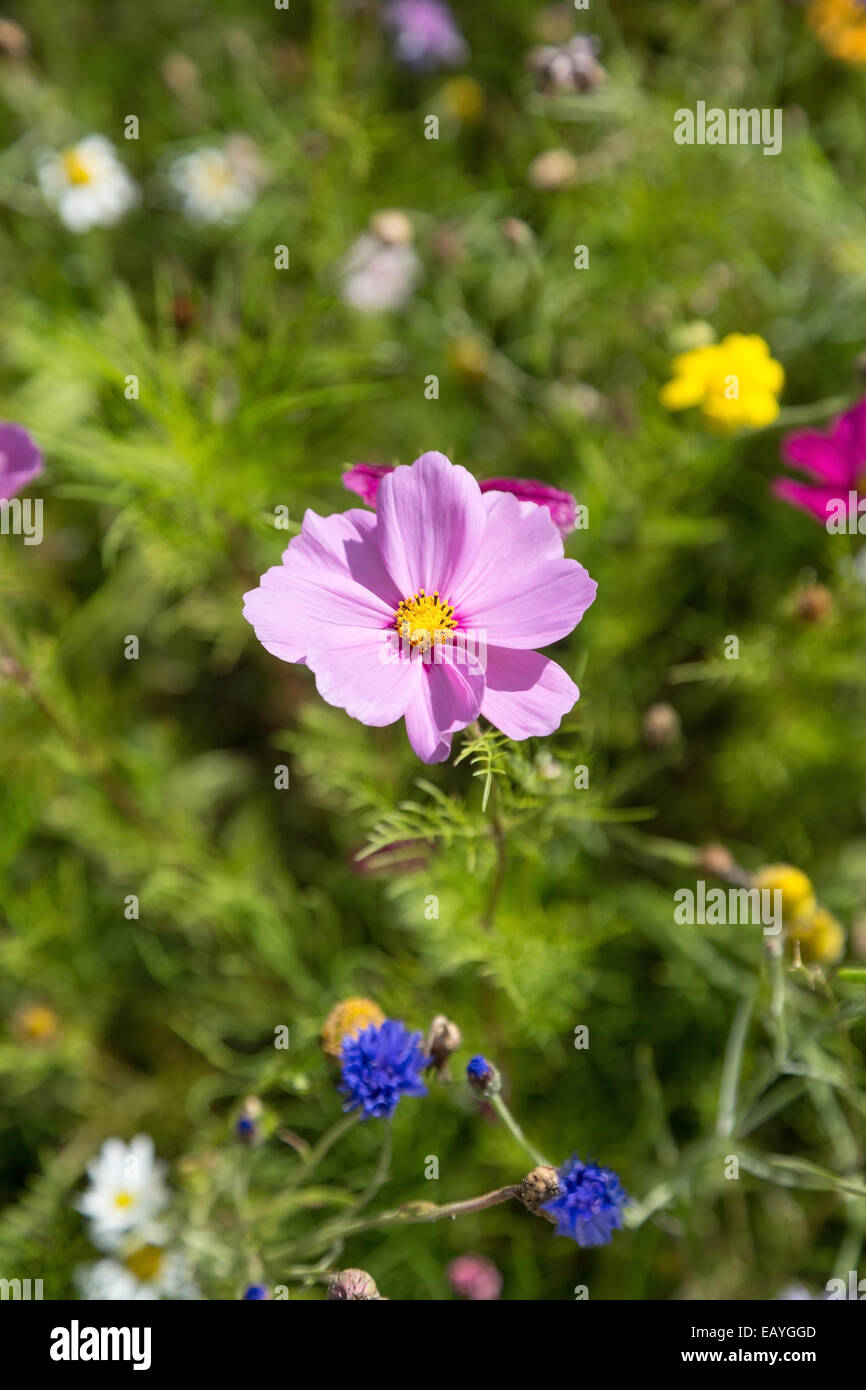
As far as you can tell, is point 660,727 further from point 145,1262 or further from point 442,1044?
point 145,1262

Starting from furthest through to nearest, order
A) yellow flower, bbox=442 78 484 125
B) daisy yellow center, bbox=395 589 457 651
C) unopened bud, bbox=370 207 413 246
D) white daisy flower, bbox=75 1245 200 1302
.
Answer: yellow flower, bbox=442 78 484 125 → unopened bud, bbox=370 207 413 246 → white daisy flower, bbox=75 1245 200 1302 → daisy yellow center, bbox=395 589 457 651

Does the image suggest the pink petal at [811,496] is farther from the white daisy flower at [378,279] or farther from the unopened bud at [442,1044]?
the white daisy flower at [378,279]

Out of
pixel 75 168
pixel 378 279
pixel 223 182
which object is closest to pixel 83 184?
pixel 75 168

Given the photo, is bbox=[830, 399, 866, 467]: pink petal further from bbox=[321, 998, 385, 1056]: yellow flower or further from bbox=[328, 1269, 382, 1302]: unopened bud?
bbox=[328, 1269, 382, 1302]: unopened bud

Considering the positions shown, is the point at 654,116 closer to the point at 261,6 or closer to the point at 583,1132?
the point at 261,6

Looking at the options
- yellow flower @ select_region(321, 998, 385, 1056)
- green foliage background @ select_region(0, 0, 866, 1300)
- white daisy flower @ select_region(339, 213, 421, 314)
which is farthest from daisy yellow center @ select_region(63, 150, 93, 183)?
yellow flower @ select_region(321, 998, 385, 1056)
